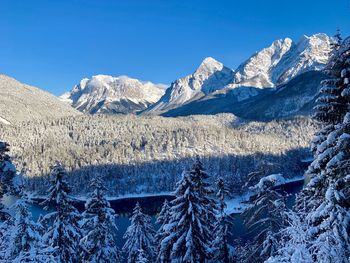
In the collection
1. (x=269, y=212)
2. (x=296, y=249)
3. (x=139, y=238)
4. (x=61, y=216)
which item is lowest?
(x=139, y=238)

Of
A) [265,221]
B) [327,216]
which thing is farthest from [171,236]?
[327,216]

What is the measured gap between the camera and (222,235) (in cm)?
3416

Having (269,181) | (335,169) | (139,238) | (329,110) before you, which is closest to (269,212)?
(269,181)

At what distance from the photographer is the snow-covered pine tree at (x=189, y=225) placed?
30.0 meters

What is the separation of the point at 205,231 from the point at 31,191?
188 meters

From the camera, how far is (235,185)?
17200 centimetres

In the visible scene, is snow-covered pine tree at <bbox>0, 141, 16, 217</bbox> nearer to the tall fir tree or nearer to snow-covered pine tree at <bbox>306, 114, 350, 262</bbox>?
the tall fir tree

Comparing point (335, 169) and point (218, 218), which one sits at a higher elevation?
point (335, 169)

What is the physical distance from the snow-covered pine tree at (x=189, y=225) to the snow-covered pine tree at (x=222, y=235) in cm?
270

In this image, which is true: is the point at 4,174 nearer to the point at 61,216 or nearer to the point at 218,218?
the point at 61,216

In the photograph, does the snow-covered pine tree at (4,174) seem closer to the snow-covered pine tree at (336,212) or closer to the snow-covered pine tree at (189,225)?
the snow-covered pine tree at (189,225)

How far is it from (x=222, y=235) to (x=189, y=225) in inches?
208

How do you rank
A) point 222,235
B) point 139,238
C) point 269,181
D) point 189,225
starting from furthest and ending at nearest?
point 139,238
point 222,235
point 189,225
point 269,181

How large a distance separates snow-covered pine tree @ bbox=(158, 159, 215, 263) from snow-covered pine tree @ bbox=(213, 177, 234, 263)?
8.86ft
